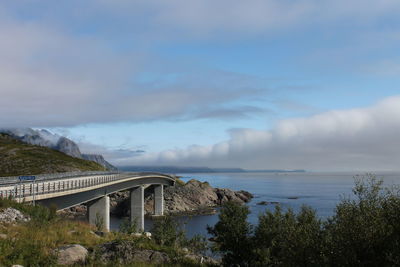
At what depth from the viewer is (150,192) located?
409 feet

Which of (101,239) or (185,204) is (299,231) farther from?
(185,204)

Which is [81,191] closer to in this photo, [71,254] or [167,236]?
[167,236]

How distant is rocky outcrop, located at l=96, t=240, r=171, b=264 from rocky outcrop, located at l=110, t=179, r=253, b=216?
84822mm

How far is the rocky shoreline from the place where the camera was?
105106 mm

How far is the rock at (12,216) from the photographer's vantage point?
2455 centimetres

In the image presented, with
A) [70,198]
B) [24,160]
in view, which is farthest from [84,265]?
[24,160]

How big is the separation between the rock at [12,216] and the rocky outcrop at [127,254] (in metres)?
8.60

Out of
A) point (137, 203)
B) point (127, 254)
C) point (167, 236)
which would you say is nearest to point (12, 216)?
point (127, 254)

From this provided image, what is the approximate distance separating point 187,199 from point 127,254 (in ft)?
333

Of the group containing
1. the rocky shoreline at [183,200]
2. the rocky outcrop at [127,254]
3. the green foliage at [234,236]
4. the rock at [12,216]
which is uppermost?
the rock at [12,216]

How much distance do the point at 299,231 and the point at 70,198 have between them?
35.3 m

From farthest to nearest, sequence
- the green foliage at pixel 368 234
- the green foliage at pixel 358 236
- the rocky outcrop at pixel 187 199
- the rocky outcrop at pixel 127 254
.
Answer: the rocky outcrop at pixel 187 199 → the rocky outcrop at pixel 127 254 → the green foliage at pixel 358 236 → the green foliage at pixel 368 234

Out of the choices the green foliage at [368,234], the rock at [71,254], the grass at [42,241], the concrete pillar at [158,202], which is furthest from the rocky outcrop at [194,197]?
the green foliage at [368,234]

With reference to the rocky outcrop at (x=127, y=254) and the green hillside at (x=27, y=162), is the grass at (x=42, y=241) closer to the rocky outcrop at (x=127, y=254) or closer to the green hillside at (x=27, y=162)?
the rocky outcrop at (x=127, y=254)
